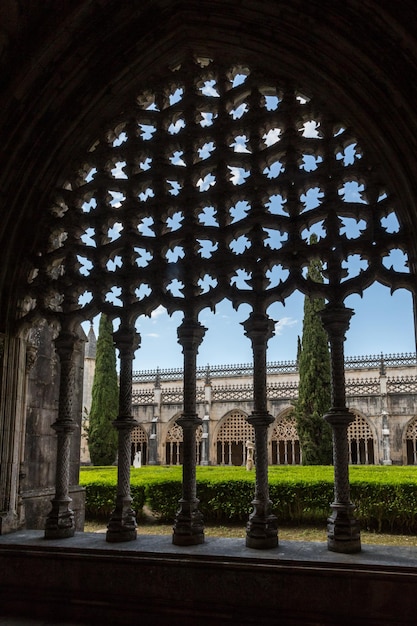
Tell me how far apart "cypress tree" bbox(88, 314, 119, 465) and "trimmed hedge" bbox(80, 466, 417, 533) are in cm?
785

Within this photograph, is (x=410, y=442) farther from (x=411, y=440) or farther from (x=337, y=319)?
(x=337, y=319)

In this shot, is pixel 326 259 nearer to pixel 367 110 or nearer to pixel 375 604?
pixel 367 110

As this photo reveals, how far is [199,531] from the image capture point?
3066 mm

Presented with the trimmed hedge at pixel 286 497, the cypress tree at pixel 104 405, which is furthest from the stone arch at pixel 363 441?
the trimmed hedge at pixel 286 497

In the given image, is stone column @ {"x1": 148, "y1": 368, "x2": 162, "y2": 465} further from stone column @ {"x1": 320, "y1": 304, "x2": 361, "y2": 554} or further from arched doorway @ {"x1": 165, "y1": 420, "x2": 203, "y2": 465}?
stone column @ {"x1": 320, "y1": 304, "x2": 361, "y2": 554}

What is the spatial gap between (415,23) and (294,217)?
48.9 inches

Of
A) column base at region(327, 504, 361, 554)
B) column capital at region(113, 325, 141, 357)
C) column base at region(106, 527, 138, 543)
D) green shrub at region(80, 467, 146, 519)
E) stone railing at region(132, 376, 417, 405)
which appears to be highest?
stone railing at region(132, 376, 417, 405)

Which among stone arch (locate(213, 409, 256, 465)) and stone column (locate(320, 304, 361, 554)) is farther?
stone arch (locate(213, 409, 256, 465))

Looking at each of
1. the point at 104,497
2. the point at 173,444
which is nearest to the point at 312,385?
the point at 104,497

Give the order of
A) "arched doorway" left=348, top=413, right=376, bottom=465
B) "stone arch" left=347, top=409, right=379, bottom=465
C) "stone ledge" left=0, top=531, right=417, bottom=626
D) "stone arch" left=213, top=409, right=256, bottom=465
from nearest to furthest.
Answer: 1. "stone ledge" left=0, top=531, right=417, bottom=626
2. "stone arch" left=347, top=409, right=379, bottom=465
3. "arched doorway" left=348, top=413, right=376, bottom=465
4. "stone arch" left=213, top=409, right=256, bottom=465

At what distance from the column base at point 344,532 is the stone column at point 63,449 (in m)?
1.60

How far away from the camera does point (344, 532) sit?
277 centimetres

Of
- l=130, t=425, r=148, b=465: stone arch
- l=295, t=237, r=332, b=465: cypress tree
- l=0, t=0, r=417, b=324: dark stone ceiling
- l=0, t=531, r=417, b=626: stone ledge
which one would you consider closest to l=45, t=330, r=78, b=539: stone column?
l=0, t=531, r=417, b=626: stone ledge

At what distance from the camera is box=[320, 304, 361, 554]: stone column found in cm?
277
